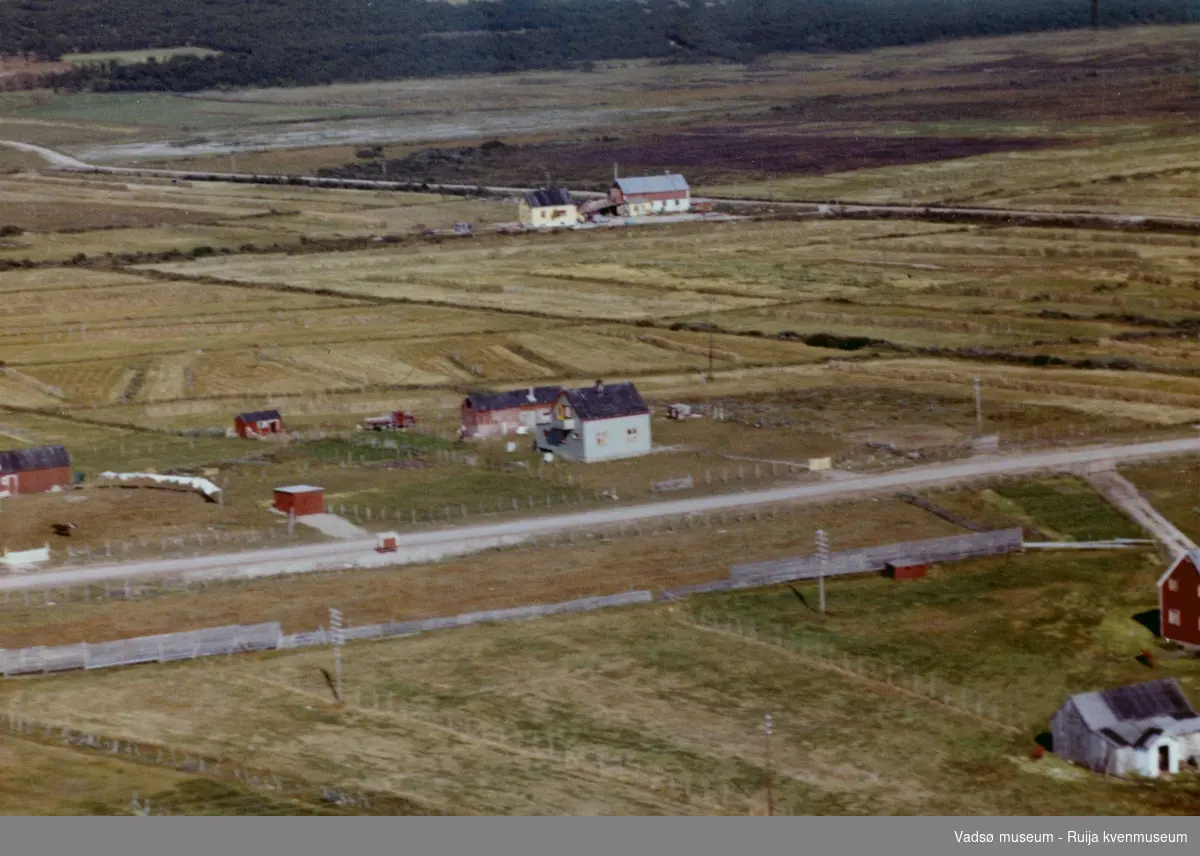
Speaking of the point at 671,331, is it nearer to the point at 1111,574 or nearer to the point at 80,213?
the point at 1111,574

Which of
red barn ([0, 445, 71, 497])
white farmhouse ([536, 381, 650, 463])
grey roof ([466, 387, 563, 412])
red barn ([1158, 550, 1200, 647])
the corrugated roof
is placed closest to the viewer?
the corrugated roof

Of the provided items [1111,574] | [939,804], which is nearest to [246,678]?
[939,804]

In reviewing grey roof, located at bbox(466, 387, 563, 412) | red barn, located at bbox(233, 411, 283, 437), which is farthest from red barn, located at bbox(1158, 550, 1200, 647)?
red barn, located at bbox(233, 411, 283, 437)

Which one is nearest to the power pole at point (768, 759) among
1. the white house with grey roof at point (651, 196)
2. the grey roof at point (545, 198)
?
the grey roof at point (545, 198)

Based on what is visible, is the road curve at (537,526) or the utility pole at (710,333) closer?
the road curve at (537,526)

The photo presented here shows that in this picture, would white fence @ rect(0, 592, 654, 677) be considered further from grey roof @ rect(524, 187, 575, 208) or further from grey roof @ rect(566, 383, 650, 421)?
grey roof @ rect(524, 187, 575, 208)

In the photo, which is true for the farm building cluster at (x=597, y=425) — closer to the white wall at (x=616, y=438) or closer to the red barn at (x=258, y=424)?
the white wall at (x=616, y=438)

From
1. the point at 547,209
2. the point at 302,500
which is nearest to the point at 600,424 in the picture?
the point at 302,500

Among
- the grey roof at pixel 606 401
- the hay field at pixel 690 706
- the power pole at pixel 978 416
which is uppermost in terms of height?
the grey roof at pixel 606 401
